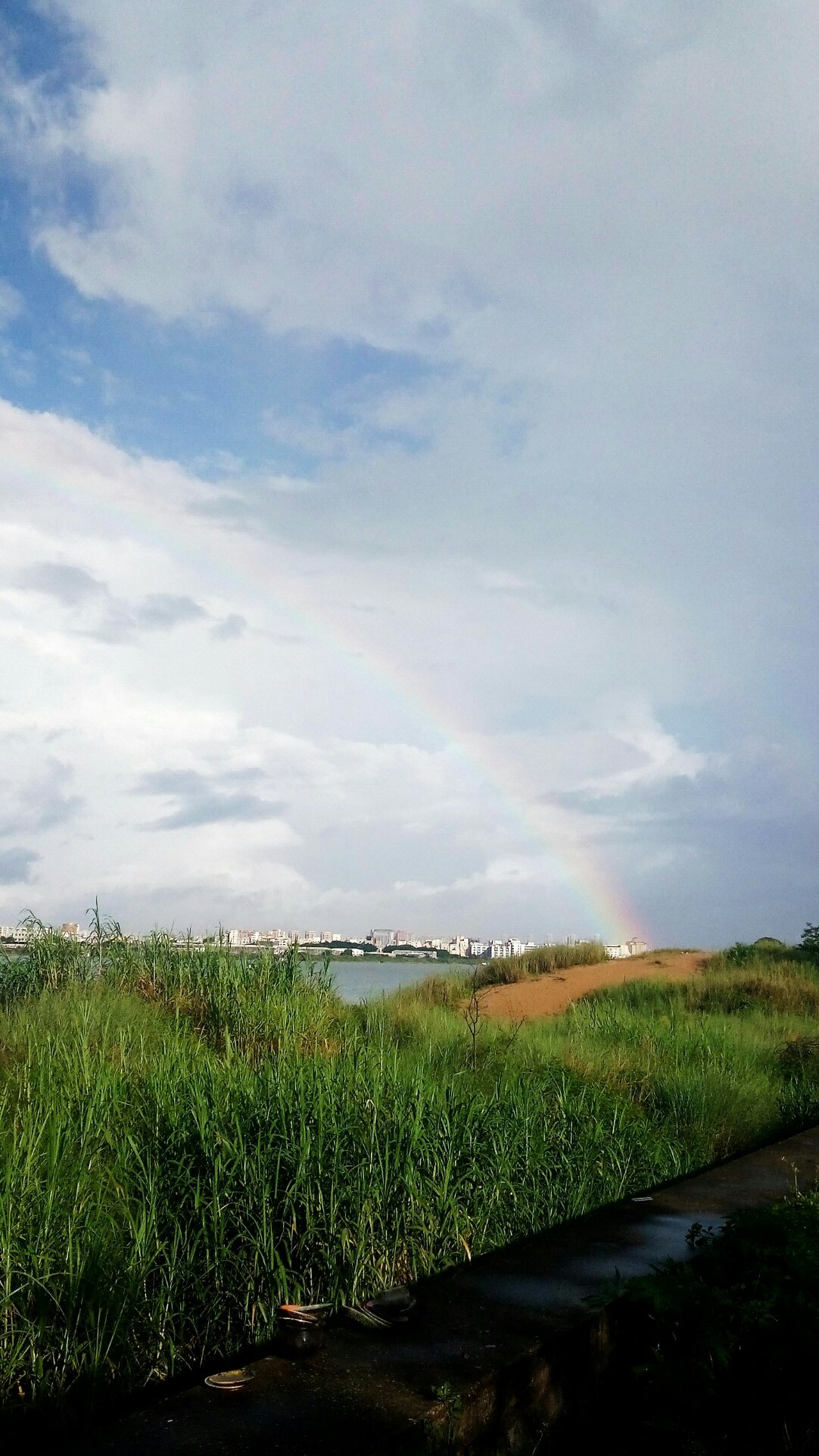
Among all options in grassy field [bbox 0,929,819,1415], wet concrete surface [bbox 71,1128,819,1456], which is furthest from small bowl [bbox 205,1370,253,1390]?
grassy field [bbox 0,929,819,1415]

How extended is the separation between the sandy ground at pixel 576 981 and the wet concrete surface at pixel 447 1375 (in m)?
14.7

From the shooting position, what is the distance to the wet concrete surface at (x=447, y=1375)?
2814 mm

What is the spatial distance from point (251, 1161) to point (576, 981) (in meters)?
20.2

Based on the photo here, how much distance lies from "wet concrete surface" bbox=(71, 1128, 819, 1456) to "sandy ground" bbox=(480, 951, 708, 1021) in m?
14.7

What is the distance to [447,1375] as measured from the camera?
3186mm

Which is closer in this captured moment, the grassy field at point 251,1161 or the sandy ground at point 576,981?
the grassy field at point 251,1161

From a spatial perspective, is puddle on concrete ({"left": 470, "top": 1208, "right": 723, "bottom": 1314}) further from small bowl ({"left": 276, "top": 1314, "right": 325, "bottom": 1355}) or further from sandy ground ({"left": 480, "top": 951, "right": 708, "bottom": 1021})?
sandy ground ({"left": 480, "top": 951, "right": 708, "bottom": 1021})

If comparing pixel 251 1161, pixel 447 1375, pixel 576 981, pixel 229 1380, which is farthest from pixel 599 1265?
pixel 576 981

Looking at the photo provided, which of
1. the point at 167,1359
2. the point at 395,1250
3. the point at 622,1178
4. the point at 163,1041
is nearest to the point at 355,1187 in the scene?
the point at 395,1250

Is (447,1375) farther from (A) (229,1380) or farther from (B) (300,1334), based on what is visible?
(A) (229,1380)

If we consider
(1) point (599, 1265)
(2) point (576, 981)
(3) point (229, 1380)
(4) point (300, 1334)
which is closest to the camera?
(3) point (229, 1380)

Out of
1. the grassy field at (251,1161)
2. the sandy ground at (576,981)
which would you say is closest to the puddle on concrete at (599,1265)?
the grassy field at (251,1161)

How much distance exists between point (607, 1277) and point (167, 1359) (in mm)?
1738

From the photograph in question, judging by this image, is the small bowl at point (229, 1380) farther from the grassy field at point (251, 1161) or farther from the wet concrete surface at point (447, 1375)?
the grassy field at point (251, 1161)
